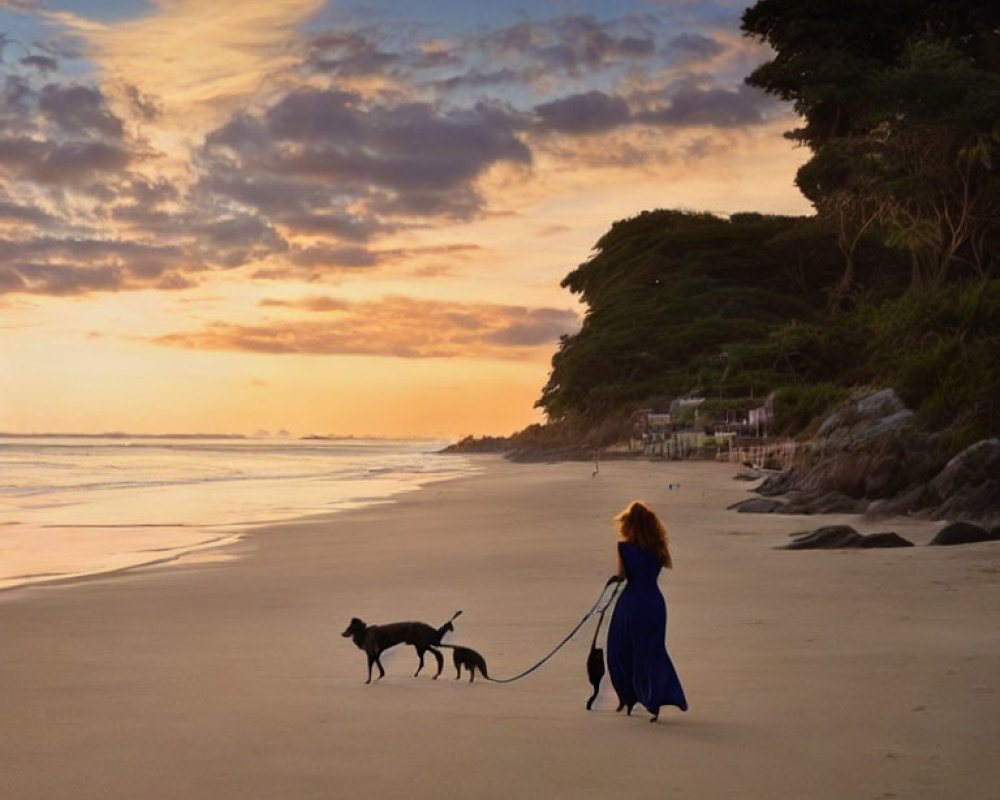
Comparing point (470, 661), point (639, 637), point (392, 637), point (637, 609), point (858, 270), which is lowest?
point (470, 661)

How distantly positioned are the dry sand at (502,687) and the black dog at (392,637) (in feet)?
0.79

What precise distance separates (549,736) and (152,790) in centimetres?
221

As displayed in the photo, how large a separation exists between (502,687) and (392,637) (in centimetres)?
86

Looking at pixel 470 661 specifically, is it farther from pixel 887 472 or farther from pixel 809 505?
pixel 887 472

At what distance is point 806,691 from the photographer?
779 cm

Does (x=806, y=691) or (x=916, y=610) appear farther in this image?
(x=916, y=610)

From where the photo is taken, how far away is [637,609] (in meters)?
7.69

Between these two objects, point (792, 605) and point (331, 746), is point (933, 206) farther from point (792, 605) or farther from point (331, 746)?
point (331, 746)

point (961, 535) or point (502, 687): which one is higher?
point (961, 535)

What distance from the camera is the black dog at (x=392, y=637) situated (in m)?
8.38

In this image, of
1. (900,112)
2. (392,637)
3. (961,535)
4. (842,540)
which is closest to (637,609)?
(392,637)

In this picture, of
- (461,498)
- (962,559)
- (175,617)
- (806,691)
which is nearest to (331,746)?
(806,691)

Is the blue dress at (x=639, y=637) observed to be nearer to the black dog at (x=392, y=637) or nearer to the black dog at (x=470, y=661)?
the black dog at (x=470, y=661)

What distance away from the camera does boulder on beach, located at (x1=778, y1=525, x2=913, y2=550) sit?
51.0ft
